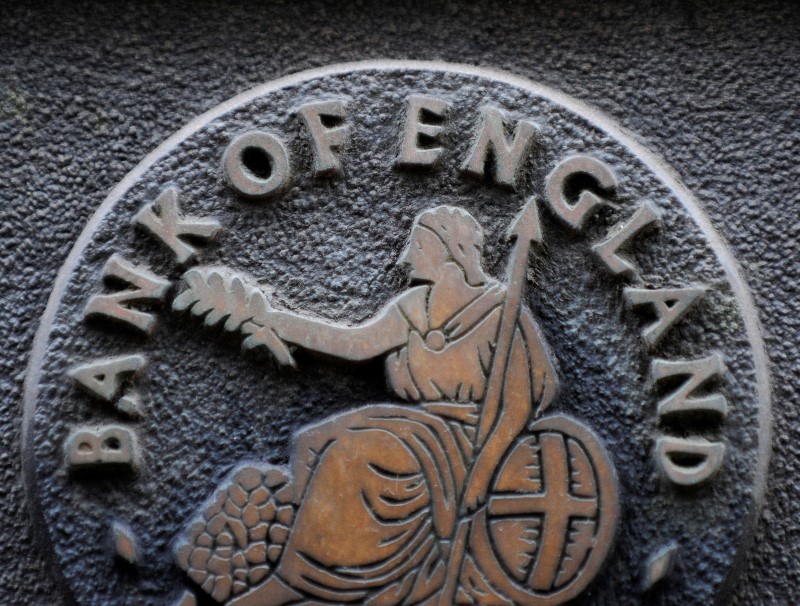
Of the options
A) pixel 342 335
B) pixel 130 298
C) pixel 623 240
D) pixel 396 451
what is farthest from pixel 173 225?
pixel 623 240

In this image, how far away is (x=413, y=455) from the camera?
0.80 meters

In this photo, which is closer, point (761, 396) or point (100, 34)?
point (761, 396)

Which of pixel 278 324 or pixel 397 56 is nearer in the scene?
pixel 278 324

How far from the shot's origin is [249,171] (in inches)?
34.1

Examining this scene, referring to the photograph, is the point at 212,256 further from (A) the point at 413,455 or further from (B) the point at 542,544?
(B) the point at 542,544

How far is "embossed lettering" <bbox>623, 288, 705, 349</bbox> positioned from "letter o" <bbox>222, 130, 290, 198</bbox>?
1.09 ft

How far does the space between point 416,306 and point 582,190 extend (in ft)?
0.63

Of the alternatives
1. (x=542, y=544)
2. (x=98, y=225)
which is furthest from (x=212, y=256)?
(x=542, y=544)

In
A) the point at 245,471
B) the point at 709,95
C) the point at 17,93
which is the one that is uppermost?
the point at 709,95

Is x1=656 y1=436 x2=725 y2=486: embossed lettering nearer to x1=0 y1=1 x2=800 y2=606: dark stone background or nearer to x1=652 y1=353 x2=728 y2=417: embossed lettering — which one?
x1=652 y1=353 x2=728 y2=417: embossed lettering

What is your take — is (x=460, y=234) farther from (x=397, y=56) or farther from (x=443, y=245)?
(x=397, y=56)

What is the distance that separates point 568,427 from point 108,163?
50 cm

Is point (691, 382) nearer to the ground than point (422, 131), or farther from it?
nearer to the ground

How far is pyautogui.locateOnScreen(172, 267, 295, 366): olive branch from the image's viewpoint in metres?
0.82
